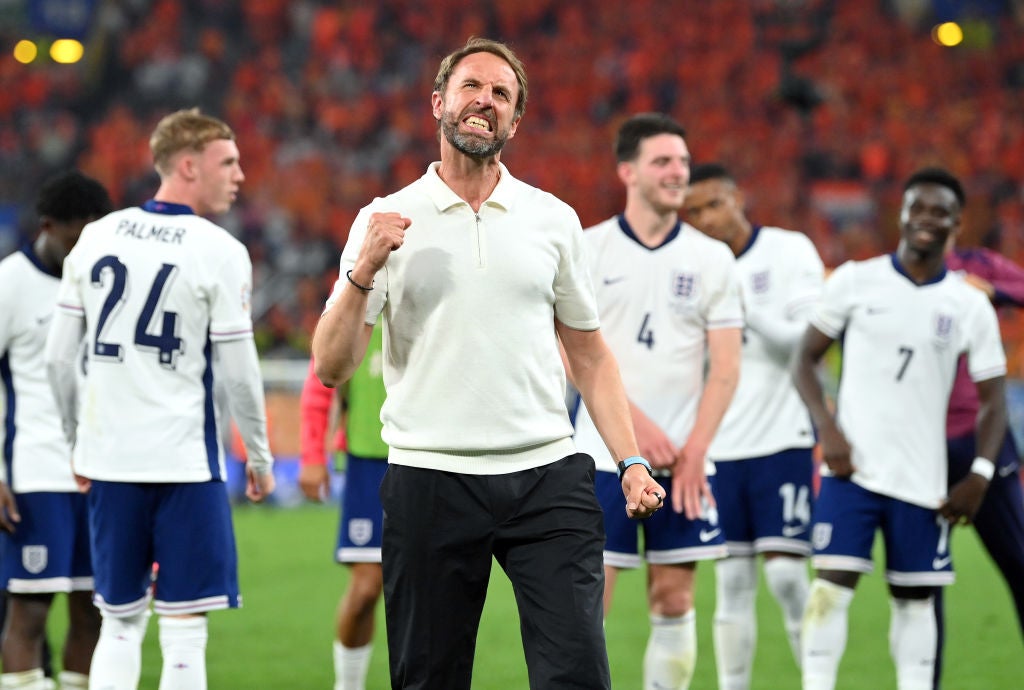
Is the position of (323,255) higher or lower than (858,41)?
lower

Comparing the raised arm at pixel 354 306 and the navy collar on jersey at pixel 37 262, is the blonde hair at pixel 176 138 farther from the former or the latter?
the raised arm at pixel 354 306

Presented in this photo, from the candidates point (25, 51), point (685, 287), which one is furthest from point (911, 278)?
point (25, 51)

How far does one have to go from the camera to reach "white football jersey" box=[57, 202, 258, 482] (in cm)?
489

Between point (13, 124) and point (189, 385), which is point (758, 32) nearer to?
point (13, 124)

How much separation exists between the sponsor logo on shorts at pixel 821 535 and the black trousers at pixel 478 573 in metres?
2.29

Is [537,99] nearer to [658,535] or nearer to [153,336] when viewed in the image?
[658,535]

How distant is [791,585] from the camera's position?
6676 millimetres

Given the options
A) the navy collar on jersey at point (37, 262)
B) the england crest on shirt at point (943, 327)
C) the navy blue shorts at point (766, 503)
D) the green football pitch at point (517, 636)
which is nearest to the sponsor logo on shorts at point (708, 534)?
the navy blue shorts at point (766, 503)

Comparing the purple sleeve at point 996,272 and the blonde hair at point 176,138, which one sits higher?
the blonde hair at point 176,138

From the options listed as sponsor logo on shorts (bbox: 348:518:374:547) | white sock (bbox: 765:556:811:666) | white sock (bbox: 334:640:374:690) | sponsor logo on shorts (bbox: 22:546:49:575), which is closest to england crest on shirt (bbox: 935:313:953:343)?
white sock (bbox: 765:556:811:666)

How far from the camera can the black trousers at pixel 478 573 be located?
3.77 meters

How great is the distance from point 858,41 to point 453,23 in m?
7.00

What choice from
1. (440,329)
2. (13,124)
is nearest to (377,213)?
(440,329)

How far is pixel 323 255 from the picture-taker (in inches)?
793
